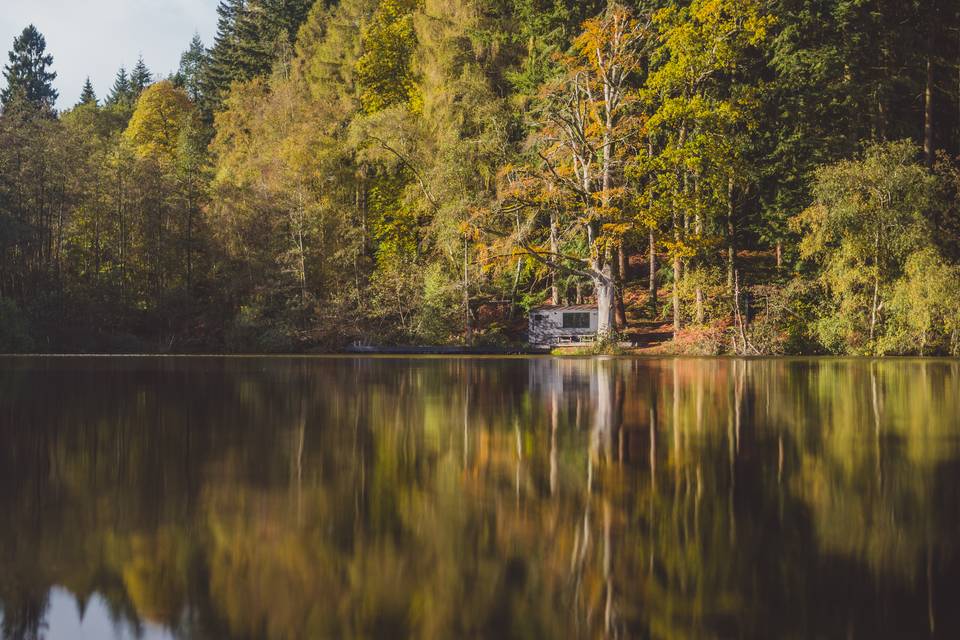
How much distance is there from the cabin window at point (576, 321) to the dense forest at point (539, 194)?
4.93ft

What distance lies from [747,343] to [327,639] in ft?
116

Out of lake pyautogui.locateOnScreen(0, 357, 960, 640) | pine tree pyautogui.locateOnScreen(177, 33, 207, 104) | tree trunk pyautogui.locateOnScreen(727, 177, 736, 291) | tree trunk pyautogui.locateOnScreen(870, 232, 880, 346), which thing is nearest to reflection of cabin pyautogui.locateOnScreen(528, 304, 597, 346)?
tree trunk pyautogui.locateOnScreen(727, 177, 736, 291)

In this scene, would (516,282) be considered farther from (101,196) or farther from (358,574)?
(358,574)

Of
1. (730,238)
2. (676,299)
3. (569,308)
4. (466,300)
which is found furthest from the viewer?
(466,300)

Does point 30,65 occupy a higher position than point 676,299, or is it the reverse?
point 30,65

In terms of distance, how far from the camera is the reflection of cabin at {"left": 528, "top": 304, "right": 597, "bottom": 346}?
41.5 m

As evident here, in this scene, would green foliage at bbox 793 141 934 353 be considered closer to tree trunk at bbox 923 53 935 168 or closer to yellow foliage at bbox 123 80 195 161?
tree trunk at bbox 923 53 935 168

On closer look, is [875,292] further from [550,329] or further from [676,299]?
[550,329]

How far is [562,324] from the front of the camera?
41781 mm

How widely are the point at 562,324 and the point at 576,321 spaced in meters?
0.69

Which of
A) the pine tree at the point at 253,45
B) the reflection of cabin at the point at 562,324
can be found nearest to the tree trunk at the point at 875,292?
the reflection of cabin at the point at 562,324

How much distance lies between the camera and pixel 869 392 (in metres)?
14.8

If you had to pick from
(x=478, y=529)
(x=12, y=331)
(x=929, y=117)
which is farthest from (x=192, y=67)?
(x=478, y=529)

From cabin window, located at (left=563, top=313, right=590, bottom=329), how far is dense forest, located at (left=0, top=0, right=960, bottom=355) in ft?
4.93
